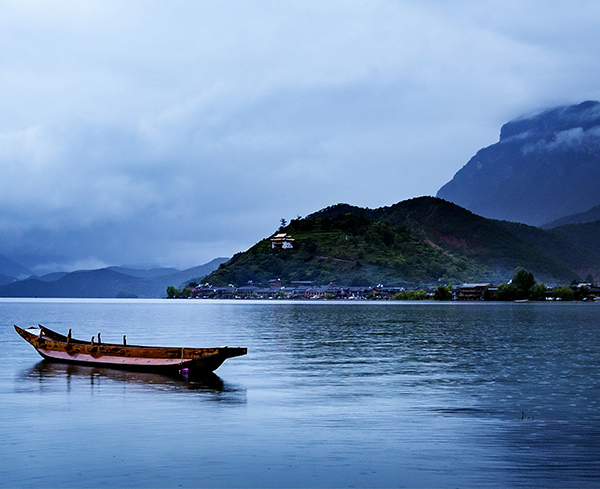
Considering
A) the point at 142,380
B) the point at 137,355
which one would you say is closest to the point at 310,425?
the point at 142,380

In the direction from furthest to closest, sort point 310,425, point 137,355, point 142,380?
1. point 137,355
2. point 142,380
3. point 310,425

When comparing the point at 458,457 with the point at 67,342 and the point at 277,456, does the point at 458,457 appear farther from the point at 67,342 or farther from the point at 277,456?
the point at 67,342

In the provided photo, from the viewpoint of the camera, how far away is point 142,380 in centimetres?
4038

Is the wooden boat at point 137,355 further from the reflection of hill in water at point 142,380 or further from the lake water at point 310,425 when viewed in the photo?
the lake water at point 310,425

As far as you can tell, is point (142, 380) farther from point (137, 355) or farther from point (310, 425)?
point (310, 425)

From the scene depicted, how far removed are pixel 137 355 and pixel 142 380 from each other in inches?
161

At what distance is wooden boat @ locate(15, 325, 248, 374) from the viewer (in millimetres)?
40844

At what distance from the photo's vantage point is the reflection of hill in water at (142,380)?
116 feet

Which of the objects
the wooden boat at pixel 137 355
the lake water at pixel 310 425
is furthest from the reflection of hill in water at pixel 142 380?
the wooden boat at pixel 137 355

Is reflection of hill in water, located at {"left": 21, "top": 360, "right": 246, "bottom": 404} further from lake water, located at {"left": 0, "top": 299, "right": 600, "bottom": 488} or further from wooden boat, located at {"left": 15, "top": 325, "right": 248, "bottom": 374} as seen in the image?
wooden boat, located at {"left": 15, "top": 325, "right": 248, "bottom": 374}

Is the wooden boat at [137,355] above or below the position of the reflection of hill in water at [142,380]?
above

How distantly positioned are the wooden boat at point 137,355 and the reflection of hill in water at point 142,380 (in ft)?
1.86

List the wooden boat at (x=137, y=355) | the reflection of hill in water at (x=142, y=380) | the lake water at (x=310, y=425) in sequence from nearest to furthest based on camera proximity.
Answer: the lake water at (x=310, y=425) → the reflection of hill in water at (x=142, y=380) → the wooden boat at (x=137, y=355)

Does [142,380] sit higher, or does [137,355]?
[137,355]
